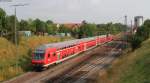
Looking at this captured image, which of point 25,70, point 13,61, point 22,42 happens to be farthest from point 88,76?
point 22,42

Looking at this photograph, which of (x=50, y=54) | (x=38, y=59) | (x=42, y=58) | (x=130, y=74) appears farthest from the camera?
(x=50, y=54)

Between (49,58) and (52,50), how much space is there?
139 cm

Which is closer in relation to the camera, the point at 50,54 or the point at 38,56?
the point at 38,56

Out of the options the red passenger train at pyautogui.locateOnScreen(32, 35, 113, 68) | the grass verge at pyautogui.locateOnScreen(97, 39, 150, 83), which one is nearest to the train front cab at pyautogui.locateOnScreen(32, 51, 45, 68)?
the red passenger train at pyautogui.locateOnScreen(32, 35, 113, 68)

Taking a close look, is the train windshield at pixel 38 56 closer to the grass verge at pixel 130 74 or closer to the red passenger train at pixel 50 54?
the red passenger train at pixel 50 54

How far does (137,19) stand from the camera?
147m

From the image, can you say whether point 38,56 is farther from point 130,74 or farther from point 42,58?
point 130,74

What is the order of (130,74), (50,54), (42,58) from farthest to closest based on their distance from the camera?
1. (50,54)
2. (42,58)
3. (130,74)

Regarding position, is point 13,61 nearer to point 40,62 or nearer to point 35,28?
point 40,62

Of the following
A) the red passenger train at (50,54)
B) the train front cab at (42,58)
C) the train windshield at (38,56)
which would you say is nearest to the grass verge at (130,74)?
the train front cab at (42,58)

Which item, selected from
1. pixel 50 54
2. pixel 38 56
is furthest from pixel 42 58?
pixel 50 54

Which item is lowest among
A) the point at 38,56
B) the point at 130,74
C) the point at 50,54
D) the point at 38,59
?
the point at 130,74

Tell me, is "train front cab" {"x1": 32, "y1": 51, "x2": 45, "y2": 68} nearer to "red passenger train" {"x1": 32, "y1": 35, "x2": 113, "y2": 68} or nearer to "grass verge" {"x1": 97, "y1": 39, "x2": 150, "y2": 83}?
"red passenger train" {"x1": 32, "y1": 35, "x2": 113, "y2": 68}

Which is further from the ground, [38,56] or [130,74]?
[38,56]
